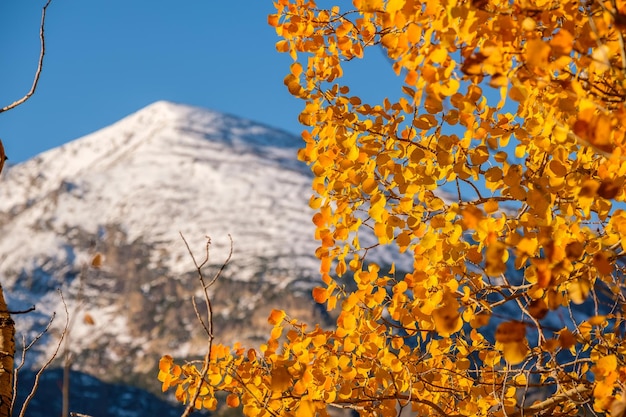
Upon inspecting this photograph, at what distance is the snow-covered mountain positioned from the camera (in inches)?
4510

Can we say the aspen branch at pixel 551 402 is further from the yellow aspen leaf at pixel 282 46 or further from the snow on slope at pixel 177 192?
the snow on slope at pixel 177 192

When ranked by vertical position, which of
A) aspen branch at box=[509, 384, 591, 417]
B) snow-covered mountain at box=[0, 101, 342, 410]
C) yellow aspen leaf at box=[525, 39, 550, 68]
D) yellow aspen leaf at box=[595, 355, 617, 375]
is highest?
yellow aspen leaf at box=[525, 39, 550, 68]

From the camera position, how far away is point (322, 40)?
4457 mm

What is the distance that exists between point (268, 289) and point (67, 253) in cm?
4992

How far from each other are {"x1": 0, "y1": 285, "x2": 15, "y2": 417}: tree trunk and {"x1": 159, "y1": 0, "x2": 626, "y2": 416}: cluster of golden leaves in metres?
1.22

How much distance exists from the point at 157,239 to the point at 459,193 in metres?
137

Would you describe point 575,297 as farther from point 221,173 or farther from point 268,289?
point 221,173

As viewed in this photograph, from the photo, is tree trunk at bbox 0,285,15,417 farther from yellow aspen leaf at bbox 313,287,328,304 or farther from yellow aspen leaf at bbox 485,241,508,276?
yellow aspen leaf at bbox 485,241,508,276

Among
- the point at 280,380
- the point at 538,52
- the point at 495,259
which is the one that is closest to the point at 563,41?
the point at 538,52

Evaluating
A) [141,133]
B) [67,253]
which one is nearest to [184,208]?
[67,253]

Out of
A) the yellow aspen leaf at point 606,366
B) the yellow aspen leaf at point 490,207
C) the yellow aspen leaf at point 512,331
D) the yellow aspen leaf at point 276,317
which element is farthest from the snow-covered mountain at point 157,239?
the yellow aspen leaf at point 512,331

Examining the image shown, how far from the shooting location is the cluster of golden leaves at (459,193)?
2594 mm

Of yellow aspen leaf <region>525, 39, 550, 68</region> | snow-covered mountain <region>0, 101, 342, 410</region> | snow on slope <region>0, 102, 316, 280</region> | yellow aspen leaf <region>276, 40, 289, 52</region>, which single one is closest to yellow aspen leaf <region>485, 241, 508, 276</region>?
yellow aspen leaf <region>525, 39, 550, 68</region>

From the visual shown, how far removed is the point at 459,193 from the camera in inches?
169
